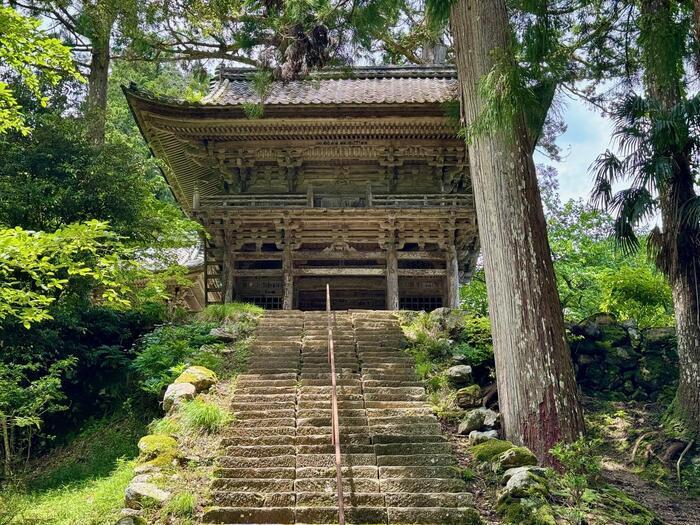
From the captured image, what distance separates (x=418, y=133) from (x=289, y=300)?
468 cm

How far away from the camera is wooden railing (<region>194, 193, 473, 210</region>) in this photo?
502 inches

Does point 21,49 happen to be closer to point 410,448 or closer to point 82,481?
point 82,481

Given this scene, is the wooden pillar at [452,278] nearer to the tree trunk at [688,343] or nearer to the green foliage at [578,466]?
the tree trunk at [688,343]

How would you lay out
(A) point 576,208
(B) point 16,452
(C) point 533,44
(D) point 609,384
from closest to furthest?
(C) point 533,44 < (B) point 16,452 < (D) point 609,384 < (A) point 576,208

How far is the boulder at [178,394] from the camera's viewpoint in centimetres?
702

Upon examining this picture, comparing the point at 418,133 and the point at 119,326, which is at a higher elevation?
the point at 418,133

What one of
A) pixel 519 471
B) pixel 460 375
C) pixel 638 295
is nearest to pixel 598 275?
pixel 638 295

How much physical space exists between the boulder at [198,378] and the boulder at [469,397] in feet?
10.4

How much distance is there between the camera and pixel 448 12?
7410 mm

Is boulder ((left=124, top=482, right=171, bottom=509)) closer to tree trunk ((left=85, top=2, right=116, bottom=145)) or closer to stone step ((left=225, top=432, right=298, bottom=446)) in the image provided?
stone step ((left=225, top=432, right=298, bottom=446))

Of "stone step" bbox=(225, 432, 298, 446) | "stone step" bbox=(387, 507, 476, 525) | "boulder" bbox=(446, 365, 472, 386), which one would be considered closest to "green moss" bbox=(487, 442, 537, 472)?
"stone step" bbox=(387, 507, 476, 525)

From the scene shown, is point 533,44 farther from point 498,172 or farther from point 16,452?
point 16,452

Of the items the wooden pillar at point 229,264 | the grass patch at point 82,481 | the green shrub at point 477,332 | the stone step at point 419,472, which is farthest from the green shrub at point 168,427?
the wooden pillar at point 229,264

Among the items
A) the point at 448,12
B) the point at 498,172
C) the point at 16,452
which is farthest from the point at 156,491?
the point at 448,12
